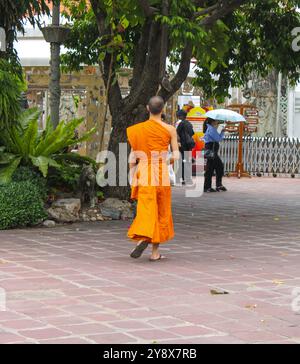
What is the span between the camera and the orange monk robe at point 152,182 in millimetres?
10078

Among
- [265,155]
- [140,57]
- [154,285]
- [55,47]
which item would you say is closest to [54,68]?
[55,47]

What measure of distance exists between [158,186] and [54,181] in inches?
173

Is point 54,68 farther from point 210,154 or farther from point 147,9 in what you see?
point 210,154

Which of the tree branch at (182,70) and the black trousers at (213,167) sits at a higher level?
the tree branch at (182,70)

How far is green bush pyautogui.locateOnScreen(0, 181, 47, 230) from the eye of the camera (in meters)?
12.7

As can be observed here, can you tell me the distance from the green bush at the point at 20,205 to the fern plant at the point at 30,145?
0.90 feet

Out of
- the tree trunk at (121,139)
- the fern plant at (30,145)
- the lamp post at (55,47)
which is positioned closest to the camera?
the fern plant at (30,145)

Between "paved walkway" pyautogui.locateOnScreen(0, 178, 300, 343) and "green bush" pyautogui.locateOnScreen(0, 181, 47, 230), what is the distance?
272 mm

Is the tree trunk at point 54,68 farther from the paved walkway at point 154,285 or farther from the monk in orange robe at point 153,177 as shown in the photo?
the monk in orange robe at point 153,177

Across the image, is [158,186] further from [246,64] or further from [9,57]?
[246,64]

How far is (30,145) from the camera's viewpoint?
1379 centimetres

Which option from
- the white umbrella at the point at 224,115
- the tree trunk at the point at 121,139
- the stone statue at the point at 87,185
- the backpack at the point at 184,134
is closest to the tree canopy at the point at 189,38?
the tree trunk at the point at 121,139

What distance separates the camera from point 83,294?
816 centimetres
